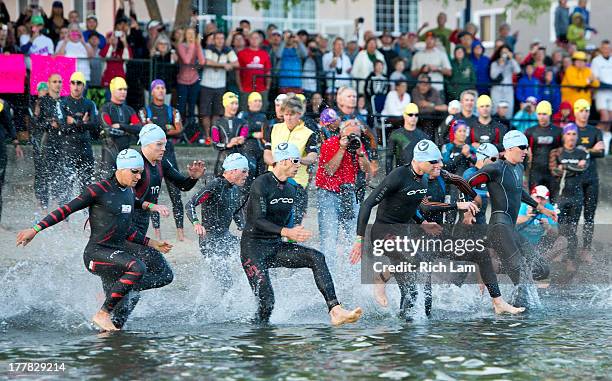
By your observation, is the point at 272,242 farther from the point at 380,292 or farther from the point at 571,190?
the point at 571,190

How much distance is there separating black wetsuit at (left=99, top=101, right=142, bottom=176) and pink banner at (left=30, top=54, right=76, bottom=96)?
2.26m

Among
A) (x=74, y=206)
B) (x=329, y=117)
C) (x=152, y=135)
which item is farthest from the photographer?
Answer: (x=329, y=117)

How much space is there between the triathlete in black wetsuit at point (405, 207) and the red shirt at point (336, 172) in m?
0.90

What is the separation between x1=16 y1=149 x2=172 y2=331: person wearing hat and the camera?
1017 cm

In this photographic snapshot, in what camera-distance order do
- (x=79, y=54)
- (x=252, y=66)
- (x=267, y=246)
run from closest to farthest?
(x=267, y=246)
(x=79, y=54)
(x=252, y=66)

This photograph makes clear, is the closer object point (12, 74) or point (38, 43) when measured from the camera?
point (12, 74)

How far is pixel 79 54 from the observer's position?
1830 cm

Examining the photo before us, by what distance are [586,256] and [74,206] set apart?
24.4 ft

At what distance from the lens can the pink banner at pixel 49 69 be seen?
1758 cm

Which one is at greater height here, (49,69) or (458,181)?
(49,69)

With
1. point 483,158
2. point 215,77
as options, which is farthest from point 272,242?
point 215,77

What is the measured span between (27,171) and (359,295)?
7.86m

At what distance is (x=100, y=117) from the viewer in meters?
15.4

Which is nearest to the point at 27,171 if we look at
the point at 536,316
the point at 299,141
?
the point at 299,141
